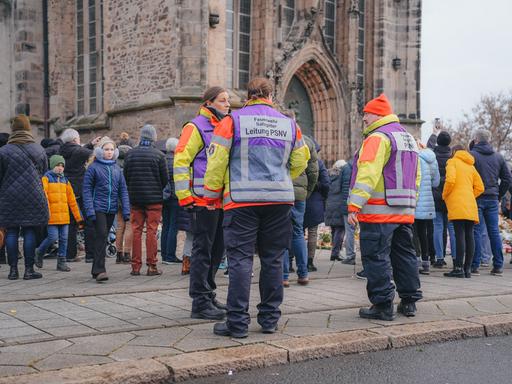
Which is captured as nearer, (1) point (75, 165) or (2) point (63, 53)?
(1) point (75, 165)

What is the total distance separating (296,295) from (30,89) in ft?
61.3

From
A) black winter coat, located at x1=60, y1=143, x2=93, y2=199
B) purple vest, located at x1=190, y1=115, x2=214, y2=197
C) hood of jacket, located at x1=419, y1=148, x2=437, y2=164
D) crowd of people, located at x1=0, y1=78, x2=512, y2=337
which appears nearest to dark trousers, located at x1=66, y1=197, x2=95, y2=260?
black winter coat, located at x1=60, y1=143, x2=93, y2=199

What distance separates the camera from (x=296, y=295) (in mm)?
7773

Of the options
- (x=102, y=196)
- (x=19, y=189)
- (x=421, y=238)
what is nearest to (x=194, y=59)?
(x=421, y=238)

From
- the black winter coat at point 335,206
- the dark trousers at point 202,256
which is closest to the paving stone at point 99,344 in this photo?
the dark trousers at point 202,256

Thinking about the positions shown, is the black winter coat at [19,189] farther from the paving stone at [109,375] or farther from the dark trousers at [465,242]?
the dark trousers at [465,242]

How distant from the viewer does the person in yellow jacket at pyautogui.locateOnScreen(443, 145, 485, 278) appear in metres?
9.61

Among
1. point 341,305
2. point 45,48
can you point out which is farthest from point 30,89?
point 341,305

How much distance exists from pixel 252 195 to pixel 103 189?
3.85m

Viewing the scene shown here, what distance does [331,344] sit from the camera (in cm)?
530

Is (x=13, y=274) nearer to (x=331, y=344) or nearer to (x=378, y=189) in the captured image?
(x=378, y=189)

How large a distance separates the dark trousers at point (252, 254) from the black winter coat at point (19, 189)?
3909mm

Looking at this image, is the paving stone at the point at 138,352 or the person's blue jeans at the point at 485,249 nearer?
the paving stone at the point at 138,352

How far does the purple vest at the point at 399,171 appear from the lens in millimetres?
6449
